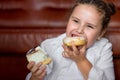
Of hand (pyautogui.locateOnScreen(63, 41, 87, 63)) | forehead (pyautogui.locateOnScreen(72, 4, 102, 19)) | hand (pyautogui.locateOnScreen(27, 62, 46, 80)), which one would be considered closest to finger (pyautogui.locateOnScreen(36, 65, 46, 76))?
hand (pyautogui.locateOnScreen(27, 62, 46, 80))

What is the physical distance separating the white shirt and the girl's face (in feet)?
0.26

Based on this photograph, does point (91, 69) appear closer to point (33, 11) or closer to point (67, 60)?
point (67, 60)

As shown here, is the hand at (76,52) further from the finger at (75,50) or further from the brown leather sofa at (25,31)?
the brown leather sofa at (25,31)

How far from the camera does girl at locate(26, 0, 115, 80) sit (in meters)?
1.03

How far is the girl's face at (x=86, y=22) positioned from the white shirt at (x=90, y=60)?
0.26ft

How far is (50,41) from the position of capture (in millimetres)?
1225

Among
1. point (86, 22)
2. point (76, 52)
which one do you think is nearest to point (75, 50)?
point (76, 52)

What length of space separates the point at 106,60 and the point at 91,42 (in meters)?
0.10

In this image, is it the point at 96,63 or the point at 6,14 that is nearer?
the point at 96,63

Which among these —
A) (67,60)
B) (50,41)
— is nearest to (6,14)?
(50,41)

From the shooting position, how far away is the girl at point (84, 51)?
1032mm

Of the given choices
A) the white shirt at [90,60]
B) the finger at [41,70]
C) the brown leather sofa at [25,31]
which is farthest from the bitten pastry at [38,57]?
the brown leather sofa at [25,31]

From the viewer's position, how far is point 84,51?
40.0 inches

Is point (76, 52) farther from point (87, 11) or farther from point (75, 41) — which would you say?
point (87, 11)
